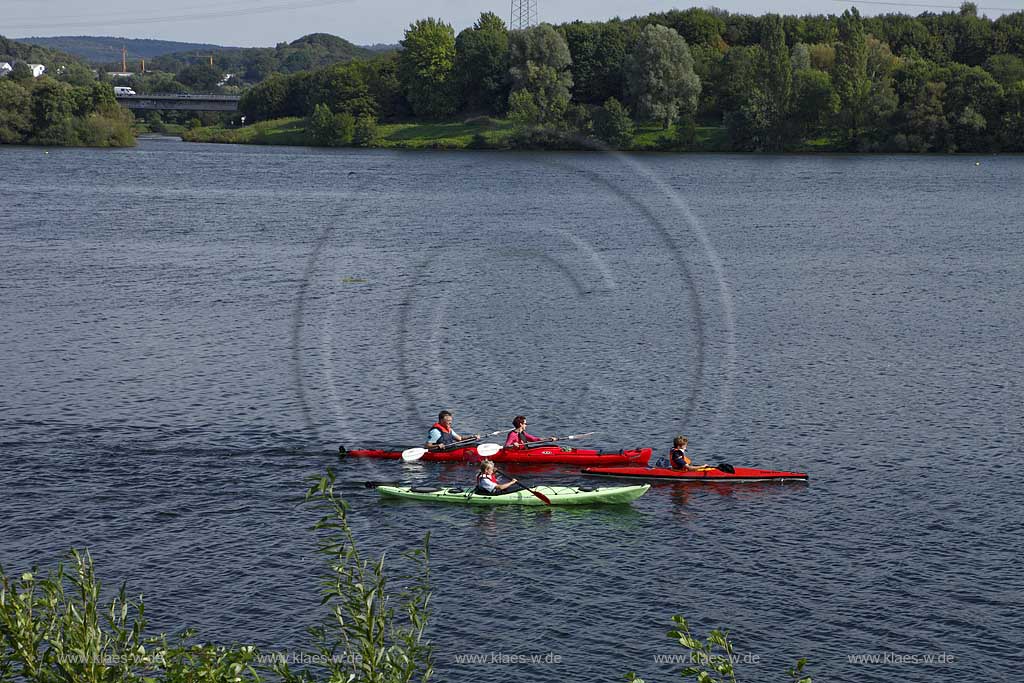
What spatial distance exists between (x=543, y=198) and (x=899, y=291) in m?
58.2

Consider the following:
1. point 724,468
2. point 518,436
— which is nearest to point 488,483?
point 518,436

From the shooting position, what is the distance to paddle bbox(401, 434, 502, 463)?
43375 mm

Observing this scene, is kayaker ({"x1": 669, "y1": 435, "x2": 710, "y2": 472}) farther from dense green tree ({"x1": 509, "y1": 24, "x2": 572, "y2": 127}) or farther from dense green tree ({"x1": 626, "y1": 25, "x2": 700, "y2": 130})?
dense green tree ({"x1": 626, "y1": 25, "x2": 700, "y2": 130})

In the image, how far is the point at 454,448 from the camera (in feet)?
146

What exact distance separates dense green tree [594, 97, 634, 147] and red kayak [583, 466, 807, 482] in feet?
467

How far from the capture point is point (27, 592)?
1780 cm

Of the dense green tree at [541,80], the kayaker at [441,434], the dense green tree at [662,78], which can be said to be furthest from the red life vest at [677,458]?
the dense green tree at [662,78]

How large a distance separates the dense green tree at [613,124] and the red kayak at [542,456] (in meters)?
141

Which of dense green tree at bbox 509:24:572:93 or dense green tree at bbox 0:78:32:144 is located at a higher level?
dense green tree at bbox 509:24:572:93

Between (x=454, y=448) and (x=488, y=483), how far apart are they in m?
4.79

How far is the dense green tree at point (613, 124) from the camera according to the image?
587 feet

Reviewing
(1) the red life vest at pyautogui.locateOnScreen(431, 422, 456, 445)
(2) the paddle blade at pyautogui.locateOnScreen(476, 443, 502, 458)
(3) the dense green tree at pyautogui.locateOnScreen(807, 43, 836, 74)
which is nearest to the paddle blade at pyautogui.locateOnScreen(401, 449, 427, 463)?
(1) the red life vest at pyautogui.locateOnScreen(431, 422, 456, 445)

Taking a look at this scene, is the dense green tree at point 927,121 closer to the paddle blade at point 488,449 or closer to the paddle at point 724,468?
the paddle at point 724,468

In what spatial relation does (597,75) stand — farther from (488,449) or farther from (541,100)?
(488,449)
